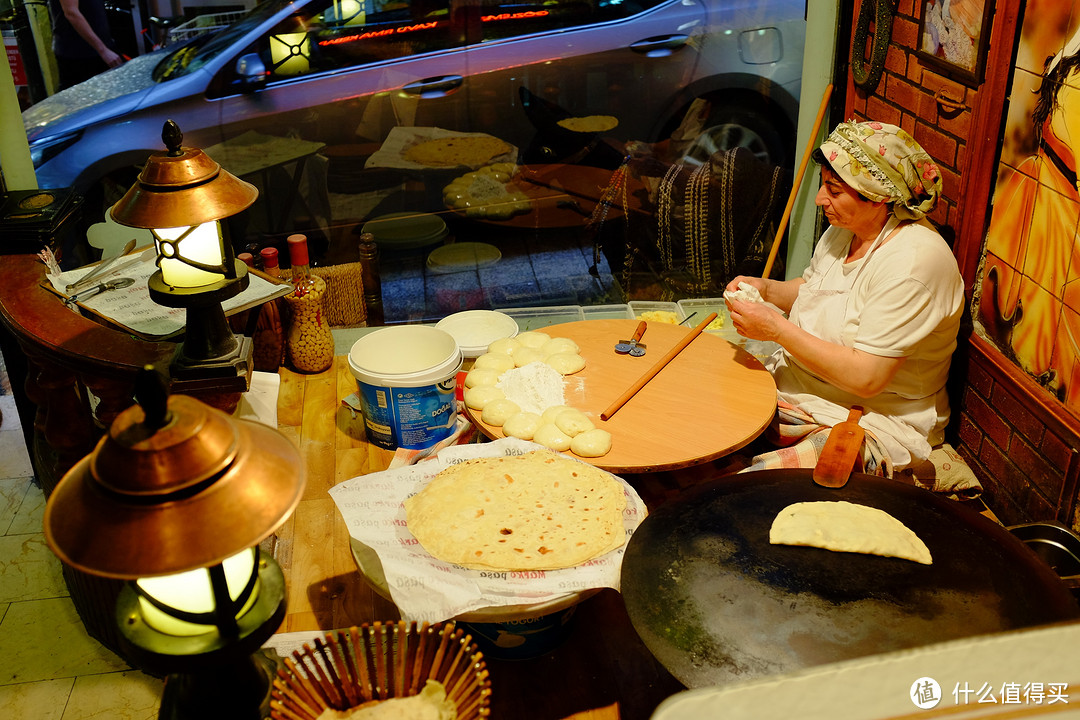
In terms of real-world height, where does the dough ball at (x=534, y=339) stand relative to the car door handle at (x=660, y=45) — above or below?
below

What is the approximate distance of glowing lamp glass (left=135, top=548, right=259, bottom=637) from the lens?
1.37 metres

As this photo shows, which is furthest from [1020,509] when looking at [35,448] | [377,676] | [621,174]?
[35,448]

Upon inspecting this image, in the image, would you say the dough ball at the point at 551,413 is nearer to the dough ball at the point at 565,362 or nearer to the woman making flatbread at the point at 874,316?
the dough ball at the point at 565,362

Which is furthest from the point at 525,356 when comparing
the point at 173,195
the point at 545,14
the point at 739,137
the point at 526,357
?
the point at 739,137

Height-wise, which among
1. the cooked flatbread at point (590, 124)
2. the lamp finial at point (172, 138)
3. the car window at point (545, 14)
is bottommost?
the cooked flatbread at point (590, 124)

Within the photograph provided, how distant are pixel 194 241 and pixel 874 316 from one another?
6.45 feet

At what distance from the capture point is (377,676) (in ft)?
5.97

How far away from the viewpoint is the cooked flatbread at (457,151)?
14.0 ft

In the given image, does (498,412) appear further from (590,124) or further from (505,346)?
(590,124)

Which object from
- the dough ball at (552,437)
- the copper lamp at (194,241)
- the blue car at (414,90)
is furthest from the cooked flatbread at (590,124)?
the copper lamp at (194,241)

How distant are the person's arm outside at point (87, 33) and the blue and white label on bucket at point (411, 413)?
7.09 feet

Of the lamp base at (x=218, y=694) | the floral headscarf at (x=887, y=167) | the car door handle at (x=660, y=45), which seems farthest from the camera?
the car door handle at (x=660, y=45)

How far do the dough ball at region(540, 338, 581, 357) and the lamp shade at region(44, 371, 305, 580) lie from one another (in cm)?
190

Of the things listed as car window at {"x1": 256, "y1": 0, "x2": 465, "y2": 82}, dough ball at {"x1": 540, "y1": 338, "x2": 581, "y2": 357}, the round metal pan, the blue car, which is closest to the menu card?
dough ball at {"x1": 540, "y1": 338, "x2": 581, "y2": 357}
